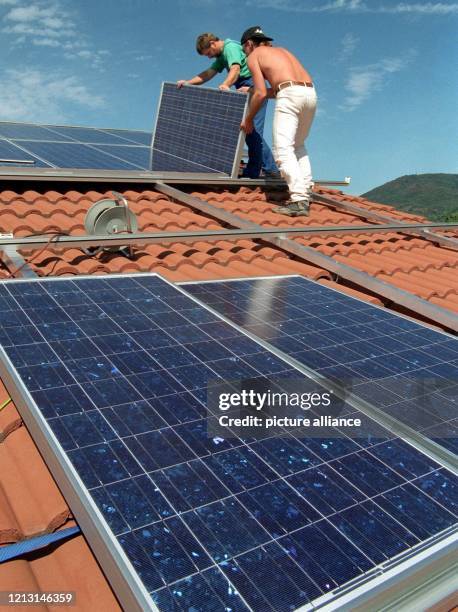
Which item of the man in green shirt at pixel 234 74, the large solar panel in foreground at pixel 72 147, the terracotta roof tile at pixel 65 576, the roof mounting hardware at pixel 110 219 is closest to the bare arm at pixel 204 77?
the man in green shirt at pixel 234 74

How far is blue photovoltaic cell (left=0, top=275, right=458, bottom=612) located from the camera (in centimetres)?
166

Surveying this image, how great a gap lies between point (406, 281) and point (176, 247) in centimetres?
241

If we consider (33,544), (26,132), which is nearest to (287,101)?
(26,132)

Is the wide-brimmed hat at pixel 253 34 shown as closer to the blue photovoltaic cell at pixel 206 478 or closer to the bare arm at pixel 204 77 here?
the bare arm at pixel 204 77

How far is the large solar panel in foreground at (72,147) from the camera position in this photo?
8273 mm

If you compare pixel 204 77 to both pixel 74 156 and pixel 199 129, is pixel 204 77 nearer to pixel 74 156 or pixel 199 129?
pixel 199 129

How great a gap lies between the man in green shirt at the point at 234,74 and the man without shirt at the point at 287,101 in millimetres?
1235

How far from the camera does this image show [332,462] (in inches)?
87.0

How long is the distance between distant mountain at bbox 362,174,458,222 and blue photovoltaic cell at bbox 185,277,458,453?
105 meters

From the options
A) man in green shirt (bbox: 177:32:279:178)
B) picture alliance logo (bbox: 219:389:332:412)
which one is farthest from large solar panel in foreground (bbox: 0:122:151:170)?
picture alliance logo (bbox: 219:389:332:412)

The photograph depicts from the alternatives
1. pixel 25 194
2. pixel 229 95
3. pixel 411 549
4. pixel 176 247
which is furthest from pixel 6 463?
pixel 229 95

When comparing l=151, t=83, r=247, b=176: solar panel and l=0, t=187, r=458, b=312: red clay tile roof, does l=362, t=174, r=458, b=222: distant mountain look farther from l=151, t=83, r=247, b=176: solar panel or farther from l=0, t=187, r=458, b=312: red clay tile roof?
l=0, t=187, r=458, b=312: red clay tile roof

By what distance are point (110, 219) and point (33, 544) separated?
12.1ft

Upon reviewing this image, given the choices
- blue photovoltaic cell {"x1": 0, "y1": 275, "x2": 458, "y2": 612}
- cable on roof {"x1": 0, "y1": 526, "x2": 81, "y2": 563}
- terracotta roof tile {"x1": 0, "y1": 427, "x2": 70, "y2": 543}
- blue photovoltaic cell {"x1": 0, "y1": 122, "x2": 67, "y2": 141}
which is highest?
blue photovoltaic cell {"x1": 0, "y1": 122, "x2": 67, "y2": 141}
